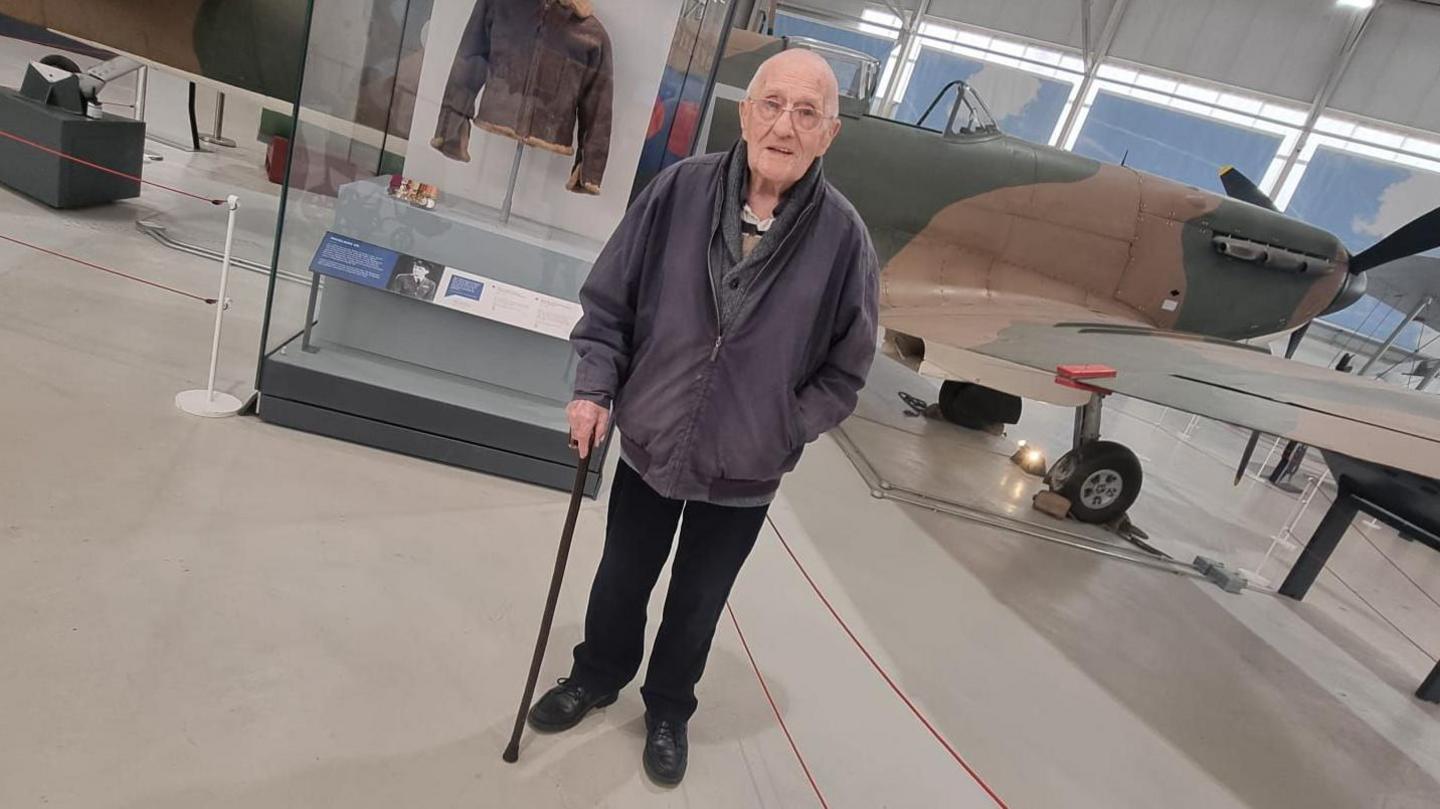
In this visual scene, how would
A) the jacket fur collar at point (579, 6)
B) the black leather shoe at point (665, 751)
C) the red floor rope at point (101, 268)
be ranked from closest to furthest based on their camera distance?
the black leather shoe at point (665, 751), the jacket fur collar at point (579, 6), the red floor rope at point (101, 268)

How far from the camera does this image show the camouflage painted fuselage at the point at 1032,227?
16.7 ft

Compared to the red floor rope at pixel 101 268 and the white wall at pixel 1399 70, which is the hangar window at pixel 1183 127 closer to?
the white wall at pixel 1399 70

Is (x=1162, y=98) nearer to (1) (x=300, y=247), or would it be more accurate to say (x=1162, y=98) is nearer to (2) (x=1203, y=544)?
(2) (x=1203, y=544)

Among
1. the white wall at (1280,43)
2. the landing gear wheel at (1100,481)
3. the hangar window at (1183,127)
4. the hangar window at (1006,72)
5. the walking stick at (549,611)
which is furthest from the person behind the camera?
the hangar window at (1006,72)

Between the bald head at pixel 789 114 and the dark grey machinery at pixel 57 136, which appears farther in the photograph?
the dark grey machinery at pixel 57 136

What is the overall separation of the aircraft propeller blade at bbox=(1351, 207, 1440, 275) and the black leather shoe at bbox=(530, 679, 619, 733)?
5877 millimetres

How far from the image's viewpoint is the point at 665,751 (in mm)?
1931

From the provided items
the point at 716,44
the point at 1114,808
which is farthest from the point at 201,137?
the point at 1114,808

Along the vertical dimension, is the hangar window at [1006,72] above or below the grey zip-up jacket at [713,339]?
above

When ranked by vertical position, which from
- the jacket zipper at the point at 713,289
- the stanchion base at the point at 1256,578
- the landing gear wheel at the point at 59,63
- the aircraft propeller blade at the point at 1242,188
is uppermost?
the aircraft propeller blade at the point at 1242,188

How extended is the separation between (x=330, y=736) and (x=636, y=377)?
1.14 meters

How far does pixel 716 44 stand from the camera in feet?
10.1

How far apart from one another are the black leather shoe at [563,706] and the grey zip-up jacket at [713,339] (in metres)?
0.74

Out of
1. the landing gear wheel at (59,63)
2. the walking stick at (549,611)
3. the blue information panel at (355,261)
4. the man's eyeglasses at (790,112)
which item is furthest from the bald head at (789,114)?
the landing gear wheel at (59,63)
